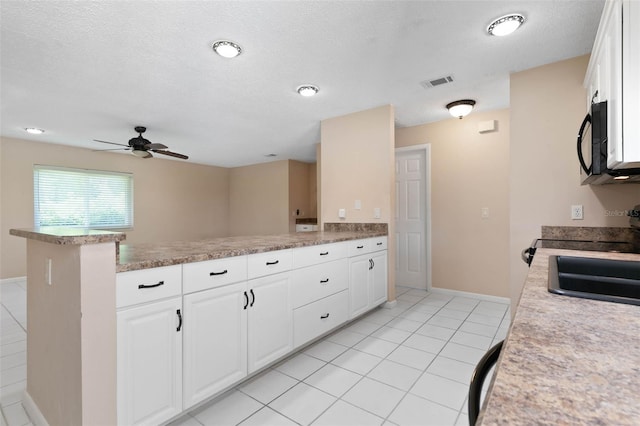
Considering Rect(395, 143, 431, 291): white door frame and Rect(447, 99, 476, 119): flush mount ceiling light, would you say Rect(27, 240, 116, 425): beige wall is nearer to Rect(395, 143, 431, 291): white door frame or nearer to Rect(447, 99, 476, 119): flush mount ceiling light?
Rect(447, 99, 476, 119): flush mount ceiling light

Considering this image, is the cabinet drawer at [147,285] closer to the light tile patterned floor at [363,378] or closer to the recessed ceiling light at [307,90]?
the light tile patterned floor at [363,378]

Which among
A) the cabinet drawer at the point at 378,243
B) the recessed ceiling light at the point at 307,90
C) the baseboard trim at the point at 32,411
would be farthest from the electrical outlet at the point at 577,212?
the baseboard trim at the point at 32,411

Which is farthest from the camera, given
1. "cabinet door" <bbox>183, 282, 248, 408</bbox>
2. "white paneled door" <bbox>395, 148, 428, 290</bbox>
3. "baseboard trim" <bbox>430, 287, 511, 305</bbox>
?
"white paneled door" <bbox>395, 148, 428, 290</bbox>

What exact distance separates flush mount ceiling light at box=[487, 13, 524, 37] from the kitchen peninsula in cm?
202

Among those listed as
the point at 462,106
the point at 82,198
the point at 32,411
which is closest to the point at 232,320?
the point at 32,411

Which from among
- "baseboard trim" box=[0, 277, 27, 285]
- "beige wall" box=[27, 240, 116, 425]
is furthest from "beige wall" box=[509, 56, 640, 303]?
"baseboard trim" box=[0, 277, 27, 285]

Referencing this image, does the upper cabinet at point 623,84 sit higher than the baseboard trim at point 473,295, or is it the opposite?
the upper cabinet at point 623,84

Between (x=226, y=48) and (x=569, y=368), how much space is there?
98.7 inches

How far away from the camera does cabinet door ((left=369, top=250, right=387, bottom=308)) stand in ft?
10.5

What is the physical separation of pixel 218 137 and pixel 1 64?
265cm

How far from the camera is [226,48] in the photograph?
2.20 m

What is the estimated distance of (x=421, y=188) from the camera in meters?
4.20

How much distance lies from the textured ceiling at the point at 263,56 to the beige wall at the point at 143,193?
1.18m

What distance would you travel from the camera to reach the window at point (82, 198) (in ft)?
16.4
